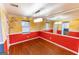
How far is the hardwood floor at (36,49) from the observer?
160 centimetres

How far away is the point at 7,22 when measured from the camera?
60.7 inches

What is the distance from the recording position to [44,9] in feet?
5.18

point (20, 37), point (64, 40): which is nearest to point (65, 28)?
point (64, 40)

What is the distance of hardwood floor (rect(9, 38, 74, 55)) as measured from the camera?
1.60m

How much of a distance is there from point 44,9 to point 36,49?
77 centimetres

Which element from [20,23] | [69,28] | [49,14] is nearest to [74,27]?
[69,28]

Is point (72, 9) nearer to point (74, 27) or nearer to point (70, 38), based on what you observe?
point (74, 27)

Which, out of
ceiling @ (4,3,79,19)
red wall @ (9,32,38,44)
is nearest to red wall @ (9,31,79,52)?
red wall @ (9,32,38,44)

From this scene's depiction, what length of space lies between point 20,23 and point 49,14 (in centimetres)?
58

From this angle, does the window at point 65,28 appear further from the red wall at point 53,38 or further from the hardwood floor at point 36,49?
the hardwood floor at point 36,49

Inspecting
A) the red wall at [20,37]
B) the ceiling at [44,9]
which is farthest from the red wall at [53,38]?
the ceiling at [44,9]

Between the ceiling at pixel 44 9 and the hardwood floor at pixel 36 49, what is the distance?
0.54 m

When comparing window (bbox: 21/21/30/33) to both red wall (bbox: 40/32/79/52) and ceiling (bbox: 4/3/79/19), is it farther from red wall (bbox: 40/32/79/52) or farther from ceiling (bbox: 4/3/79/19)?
red wall (bbox: 40/32/79/52)

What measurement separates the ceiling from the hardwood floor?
Answer: 1.78 feet
